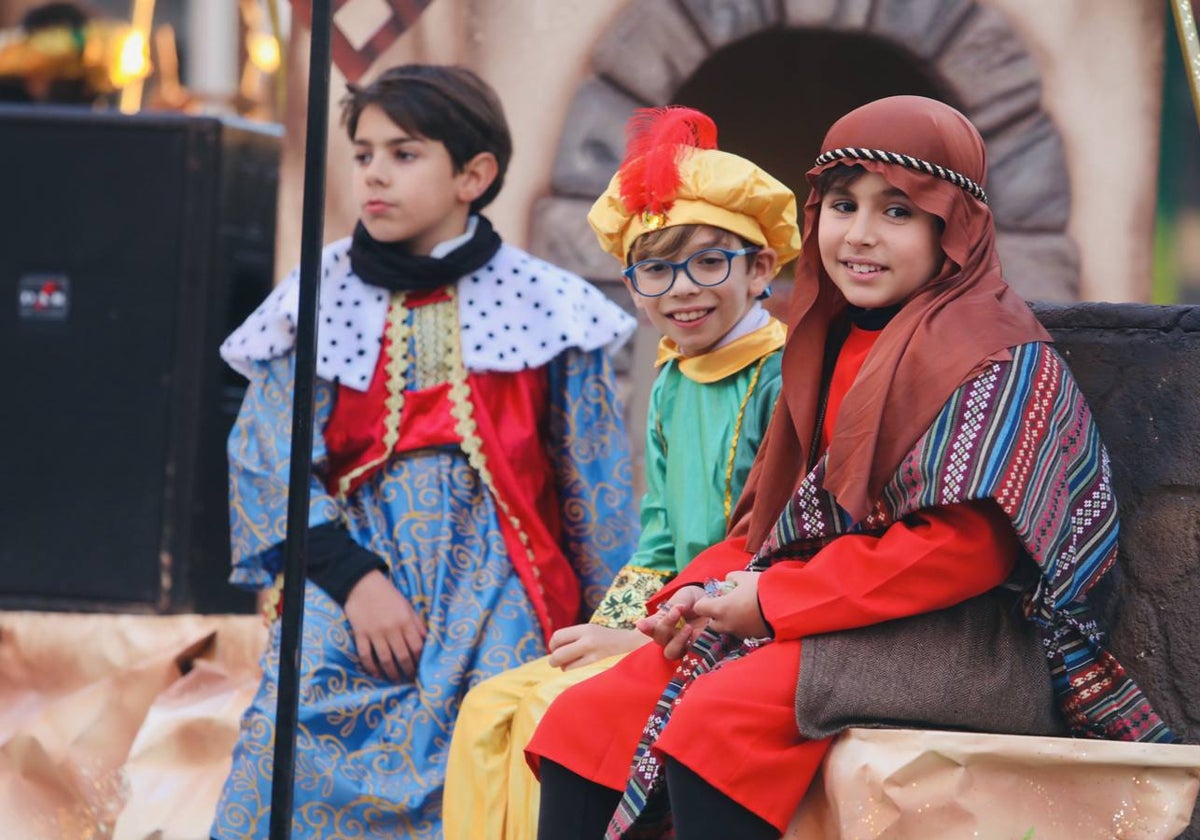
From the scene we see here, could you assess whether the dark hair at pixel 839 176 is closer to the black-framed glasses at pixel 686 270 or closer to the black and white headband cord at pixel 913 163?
the black and white headband cord at pixel 913 163

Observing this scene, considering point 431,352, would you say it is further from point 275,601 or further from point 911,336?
point 911,336

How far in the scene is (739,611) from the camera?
2.31m

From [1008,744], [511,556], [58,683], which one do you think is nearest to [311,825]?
[511,556]

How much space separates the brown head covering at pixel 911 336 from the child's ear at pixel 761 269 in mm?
472

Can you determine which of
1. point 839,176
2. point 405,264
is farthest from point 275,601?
point 839,176

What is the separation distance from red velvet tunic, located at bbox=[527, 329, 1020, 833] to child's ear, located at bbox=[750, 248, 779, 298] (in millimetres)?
771

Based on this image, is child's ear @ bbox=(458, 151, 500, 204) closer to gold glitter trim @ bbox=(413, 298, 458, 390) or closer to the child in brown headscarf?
gold glitter trim @ bbox=(413, 298, 458, 390)

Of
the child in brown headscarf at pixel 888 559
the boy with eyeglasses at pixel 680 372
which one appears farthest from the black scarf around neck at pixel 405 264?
the child in brown headscarf at pixel 888 559

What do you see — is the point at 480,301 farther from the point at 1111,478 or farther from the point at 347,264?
the point at 1111,478

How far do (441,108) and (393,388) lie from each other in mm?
554

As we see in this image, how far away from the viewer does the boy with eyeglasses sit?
9.27ft

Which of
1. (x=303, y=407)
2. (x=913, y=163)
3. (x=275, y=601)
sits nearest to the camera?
(x=303, y=407)

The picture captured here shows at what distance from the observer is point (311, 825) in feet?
10.4

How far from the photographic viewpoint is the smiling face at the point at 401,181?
3.45 m
